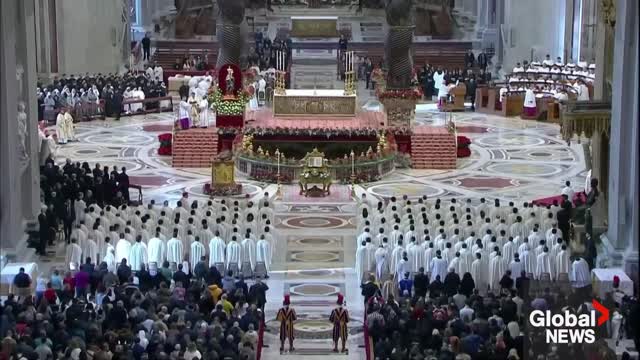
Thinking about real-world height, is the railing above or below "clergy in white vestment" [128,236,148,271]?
above

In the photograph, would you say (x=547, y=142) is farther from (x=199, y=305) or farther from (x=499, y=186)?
(x=199, y=305)

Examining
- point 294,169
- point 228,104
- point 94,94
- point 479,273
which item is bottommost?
point 479,273

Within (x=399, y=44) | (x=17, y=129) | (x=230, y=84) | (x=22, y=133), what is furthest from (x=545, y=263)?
(x=399, y=44)

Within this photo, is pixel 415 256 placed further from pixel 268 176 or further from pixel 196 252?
pixel 268 176

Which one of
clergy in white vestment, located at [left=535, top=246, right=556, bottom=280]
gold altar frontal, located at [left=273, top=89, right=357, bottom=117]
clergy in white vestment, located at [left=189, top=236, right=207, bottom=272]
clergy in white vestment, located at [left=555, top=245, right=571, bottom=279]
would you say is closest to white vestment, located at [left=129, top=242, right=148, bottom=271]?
clergy in white vestment, located at [left=189, top=236, right=207, bottom=272]

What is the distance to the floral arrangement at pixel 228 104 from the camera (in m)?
34.7

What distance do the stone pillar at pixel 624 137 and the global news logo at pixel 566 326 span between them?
17.3 ft

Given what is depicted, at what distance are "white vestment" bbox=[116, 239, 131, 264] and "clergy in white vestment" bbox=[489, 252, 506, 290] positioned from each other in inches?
260

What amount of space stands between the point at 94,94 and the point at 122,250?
19.4 metres

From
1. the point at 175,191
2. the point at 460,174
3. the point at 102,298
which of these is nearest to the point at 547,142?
the point at 460,174

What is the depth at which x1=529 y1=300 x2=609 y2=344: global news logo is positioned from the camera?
16438 mm

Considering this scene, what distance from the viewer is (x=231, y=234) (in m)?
24.1

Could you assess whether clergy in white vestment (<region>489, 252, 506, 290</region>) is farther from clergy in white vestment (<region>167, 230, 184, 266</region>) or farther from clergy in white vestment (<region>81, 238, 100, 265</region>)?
clergy in white vestment (<region>81, 238, 100, 265</region>)

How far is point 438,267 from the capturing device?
22.2m
